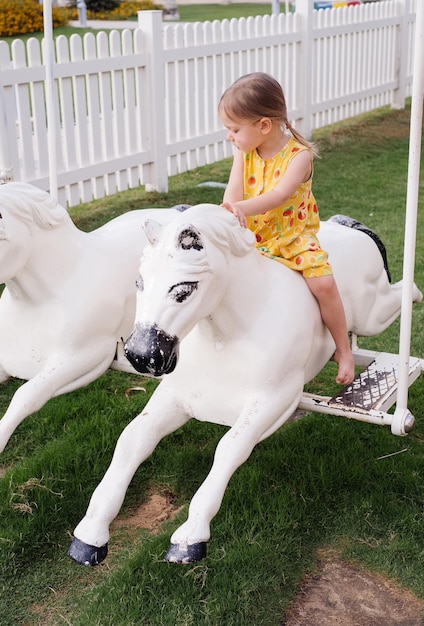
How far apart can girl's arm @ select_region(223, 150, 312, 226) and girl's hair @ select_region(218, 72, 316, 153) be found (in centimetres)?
18

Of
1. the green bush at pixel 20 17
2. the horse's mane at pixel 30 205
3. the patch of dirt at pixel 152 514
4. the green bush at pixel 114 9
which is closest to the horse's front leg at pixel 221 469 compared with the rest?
the patch of dirt at pixel 152 514

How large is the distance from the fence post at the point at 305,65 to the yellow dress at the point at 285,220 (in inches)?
248

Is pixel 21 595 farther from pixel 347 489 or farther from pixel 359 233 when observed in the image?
pixel 359 233

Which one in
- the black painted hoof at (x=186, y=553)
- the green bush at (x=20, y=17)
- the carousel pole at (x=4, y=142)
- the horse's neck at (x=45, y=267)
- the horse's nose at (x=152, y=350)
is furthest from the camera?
the green bush at (x=20, y=17)

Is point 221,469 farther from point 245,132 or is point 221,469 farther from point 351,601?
point 245,132

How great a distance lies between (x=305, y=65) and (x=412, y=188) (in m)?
6.80

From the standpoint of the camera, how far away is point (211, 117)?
317 inches

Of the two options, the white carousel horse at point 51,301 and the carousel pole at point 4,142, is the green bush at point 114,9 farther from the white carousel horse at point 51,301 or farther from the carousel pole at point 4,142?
the white carousel horse at point 51,301

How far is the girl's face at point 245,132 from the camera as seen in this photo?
110 inches

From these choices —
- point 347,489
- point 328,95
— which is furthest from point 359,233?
point 328,95

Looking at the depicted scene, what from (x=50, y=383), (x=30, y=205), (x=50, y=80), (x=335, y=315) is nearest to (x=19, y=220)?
(x=30, y=205)

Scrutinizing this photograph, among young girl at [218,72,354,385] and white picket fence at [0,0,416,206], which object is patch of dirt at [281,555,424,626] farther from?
white picket fence at [0,0,416,206]

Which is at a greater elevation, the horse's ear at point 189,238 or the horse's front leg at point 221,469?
the horse's ear at point 189,238

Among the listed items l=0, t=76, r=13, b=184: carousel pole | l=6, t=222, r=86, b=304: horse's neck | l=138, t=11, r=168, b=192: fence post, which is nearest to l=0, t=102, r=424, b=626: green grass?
l=6, t=222, r=86, b=304: horse's neck
